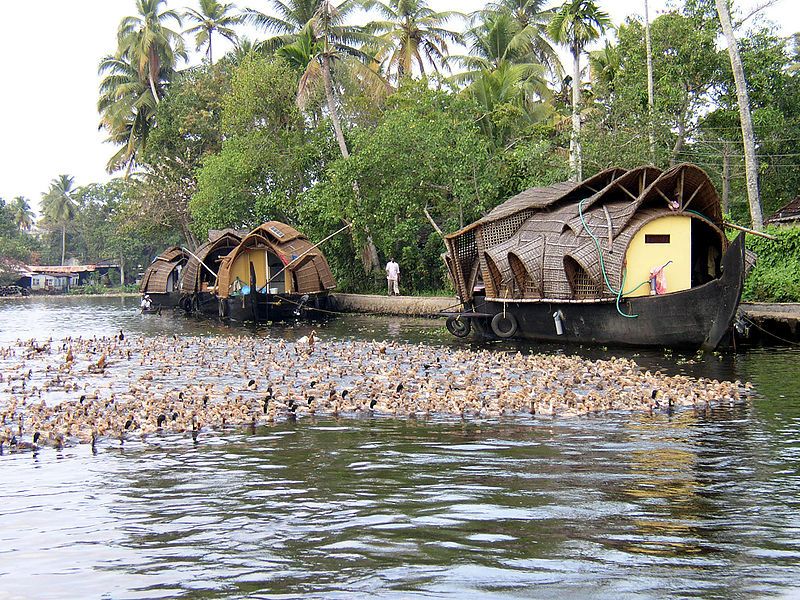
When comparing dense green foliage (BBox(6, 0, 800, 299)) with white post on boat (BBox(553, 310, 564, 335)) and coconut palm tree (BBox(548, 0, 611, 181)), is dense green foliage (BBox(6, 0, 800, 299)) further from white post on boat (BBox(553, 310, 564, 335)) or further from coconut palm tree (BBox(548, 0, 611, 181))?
white post on boat (BBox(553, 310, 564, 335))

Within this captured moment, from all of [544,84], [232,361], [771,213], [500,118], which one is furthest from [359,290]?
[232,361]

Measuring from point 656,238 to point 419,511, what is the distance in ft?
42.0

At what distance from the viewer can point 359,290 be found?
34906mm

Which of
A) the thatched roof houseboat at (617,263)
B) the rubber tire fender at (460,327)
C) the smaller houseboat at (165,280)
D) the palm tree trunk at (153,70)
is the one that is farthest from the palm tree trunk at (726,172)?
the palm tree trunk at (153,70)

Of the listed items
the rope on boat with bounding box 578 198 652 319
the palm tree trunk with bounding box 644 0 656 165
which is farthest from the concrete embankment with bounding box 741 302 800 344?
the palm tree trunk with bounding box 644 0 656 165

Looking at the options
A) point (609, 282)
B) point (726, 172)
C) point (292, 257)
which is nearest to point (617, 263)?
point (609, 282)

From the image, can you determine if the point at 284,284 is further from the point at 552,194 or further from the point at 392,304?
the point at 552,194

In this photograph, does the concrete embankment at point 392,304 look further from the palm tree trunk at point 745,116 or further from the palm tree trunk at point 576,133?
the palm tree trunk at point 745,116

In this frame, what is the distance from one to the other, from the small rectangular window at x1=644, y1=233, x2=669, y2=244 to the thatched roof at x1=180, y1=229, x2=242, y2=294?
67.5ft

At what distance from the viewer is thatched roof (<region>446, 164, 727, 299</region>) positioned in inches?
680

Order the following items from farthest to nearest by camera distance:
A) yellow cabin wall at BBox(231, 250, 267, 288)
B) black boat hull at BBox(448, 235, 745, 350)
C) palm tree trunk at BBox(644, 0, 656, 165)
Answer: yellow cabin wall at BBox(231, 250, 267, 288), palm tree trunk at BBox(644, 0, 656, 165), black boat hull at BBox(448, 235, 745, 350)

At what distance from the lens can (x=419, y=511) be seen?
6348 millimetres

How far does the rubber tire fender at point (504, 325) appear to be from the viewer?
1967 centimetres

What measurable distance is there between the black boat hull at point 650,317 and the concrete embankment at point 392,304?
20.5 ft
